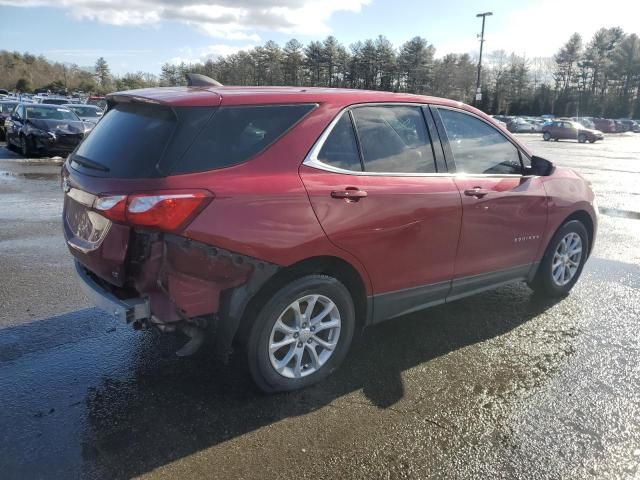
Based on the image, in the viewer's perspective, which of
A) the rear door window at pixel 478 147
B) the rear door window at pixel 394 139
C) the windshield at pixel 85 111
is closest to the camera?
the rear door window at pixel 394 139

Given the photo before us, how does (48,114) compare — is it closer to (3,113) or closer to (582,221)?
(3,113)

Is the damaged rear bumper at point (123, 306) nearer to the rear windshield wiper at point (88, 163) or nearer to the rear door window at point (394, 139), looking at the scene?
the rear windshield wiper at point (88, 163)

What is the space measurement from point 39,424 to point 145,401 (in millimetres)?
570

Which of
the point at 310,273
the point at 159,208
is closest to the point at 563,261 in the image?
the point at 310,273

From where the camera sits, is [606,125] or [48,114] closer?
[48,114]

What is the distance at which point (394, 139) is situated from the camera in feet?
12.1

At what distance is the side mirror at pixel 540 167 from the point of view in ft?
15.3

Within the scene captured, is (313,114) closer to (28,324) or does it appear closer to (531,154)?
(531,154)

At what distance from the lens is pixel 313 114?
10.8ft

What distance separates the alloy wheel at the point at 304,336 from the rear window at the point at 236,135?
37.5 inches

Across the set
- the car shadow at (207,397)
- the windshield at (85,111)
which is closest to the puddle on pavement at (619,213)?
the car shadow at (207,397)

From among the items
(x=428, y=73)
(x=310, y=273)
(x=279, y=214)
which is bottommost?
(x=310, y=273)

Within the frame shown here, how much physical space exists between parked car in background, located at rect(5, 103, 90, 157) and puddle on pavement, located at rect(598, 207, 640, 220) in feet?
47.4

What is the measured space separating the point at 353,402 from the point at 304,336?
51 centimetres
